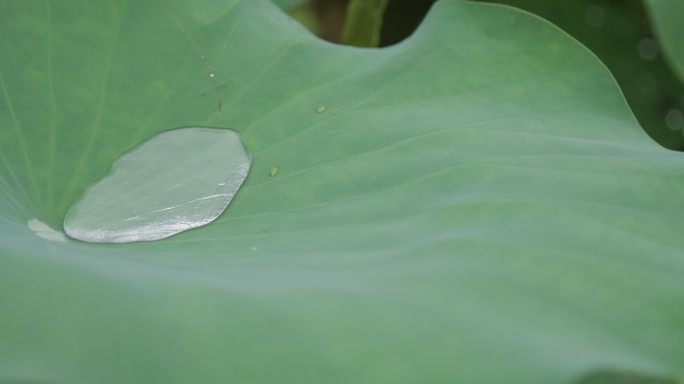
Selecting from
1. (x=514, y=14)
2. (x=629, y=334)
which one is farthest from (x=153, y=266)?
(x=514, y=14)

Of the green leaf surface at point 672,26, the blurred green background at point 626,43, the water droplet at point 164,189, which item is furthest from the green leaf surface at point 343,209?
the blurred green background at point 626,43

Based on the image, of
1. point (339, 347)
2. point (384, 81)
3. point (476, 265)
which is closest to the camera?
point (339, 347)

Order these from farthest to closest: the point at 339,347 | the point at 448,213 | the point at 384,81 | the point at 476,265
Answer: the point at 384,81 < the point at 448,213 < the point at 476,265 < the point at 339,347

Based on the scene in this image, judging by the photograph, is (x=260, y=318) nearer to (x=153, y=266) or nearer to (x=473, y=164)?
(x=153, y=266)

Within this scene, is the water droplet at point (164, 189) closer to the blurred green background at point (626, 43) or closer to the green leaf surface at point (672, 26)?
the green leaf surface at point (672, 26)

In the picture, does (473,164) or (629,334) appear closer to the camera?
(629,334)

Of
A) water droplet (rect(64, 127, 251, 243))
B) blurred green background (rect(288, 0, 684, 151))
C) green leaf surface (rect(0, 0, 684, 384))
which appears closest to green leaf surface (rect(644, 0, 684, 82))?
green leaf surface (rect(0, 0, 684, 384))

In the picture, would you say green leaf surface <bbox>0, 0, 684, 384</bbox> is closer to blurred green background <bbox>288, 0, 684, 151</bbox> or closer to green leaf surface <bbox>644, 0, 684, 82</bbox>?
green leaf surface <bbox>644, 0, 684, 82</bbox>
